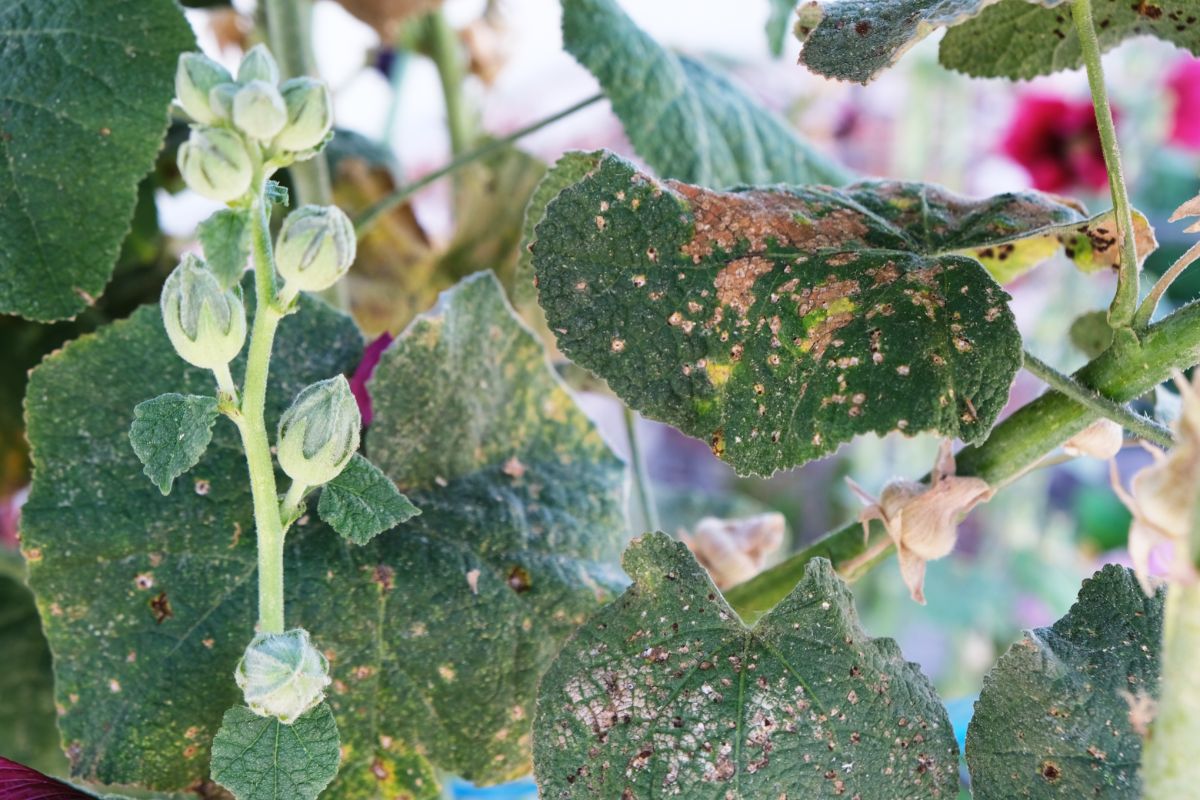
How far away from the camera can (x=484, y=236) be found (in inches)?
29.3

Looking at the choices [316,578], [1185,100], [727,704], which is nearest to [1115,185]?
[727,704]

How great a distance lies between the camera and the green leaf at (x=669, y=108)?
500 mm

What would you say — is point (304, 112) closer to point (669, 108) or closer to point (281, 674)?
point (281, 674)

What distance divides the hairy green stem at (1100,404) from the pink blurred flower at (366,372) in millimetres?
234

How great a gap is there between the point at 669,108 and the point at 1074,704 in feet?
1.03

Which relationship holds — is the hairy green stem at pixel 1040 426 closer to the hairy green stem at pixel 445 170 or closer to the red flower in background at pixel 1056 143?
the hairy green stem at pixel 445 170

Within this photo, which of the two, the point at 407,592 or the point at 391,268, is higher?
the point at 407,592

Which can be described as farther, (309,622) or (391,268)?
(391,268)

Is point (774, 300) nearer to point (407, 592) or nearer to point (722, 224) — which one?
point (722, 224)

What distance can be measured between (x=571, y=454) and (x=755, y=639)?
0.15m

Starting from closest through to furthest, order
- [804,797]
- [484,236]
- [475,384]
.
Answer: [804,797]
[475,384]
[484,236]

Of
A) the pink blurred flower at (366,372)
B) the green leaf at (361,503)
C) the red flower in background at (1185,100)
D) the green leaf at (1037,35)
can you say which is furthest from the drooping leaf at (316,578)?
the red flower in background at (1185,100)

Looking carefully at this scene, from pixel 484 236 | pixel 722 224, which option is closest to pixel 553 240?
pixel 722 224

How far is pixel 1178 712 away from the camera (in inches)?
8.6
